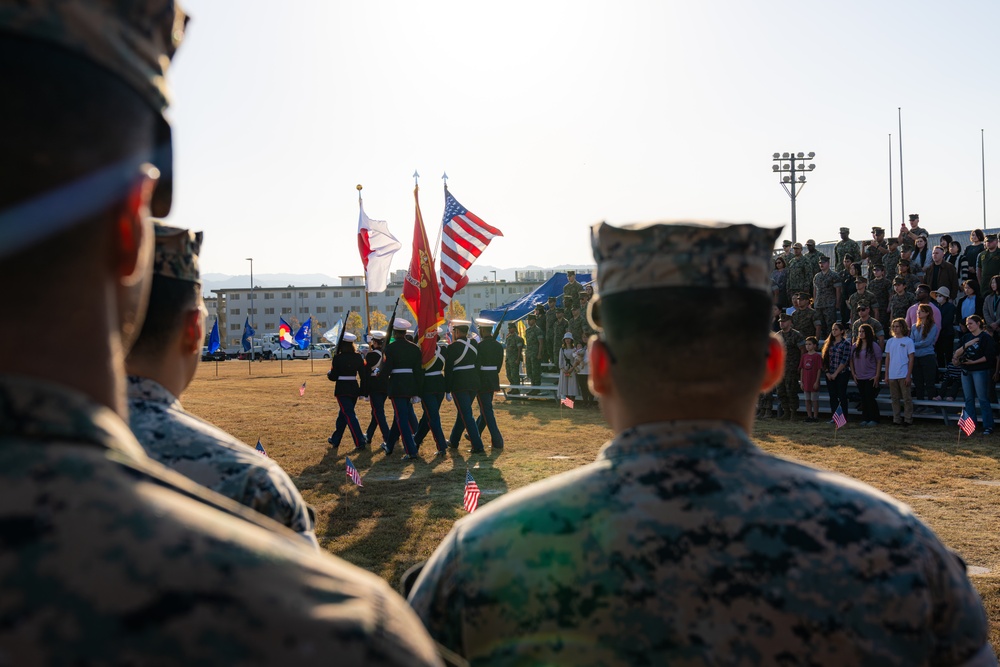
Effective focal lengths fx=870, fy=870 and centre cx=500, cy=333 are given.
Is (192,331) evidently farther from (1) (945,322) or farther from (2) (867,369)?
(1) (945,322)

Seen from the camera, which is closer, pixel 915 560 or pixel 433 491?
pixel 915 560

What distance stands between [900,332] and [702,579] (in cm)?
1607

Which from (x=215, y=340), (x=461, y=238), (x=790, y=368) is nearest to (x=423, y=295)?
(x=461, y=238)

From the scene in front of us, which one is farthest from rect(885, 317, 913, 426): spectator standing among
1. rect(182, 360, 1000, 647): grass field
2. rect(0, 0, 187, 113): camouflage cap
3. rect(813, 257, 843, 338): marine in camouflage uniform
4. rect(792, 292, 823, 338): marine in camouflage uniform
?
rect(0, 0, 187, 113): camouflage cap

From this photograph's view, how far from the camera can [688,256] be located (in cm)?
197

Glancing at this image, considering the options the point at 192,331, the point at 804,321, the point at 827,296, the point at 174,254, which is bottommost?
the point at 192,331

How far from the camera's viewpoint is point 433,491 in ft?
37.3

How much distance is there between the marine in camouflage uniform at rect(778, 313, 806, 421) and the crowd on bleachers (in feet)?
0.08

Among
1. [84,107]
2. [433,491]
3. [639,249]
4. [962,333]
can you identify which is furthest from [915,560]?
[962,333]

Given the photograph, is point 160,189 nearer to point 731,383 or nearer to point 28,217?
point 28,217

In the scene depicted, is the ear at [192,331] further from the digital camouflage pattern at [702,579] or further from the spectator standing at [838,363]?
the spectator standing at [838,363]

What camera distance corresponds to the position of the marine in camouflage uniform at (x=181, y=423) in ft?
8.66

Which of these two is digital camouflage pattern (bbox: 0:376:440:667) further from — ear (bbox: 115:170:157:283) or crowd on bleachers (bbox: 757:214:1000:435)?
crowd on bleachers (bbox: 757:214:1000:435)

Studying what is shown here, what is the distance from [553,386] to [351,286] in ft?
390
